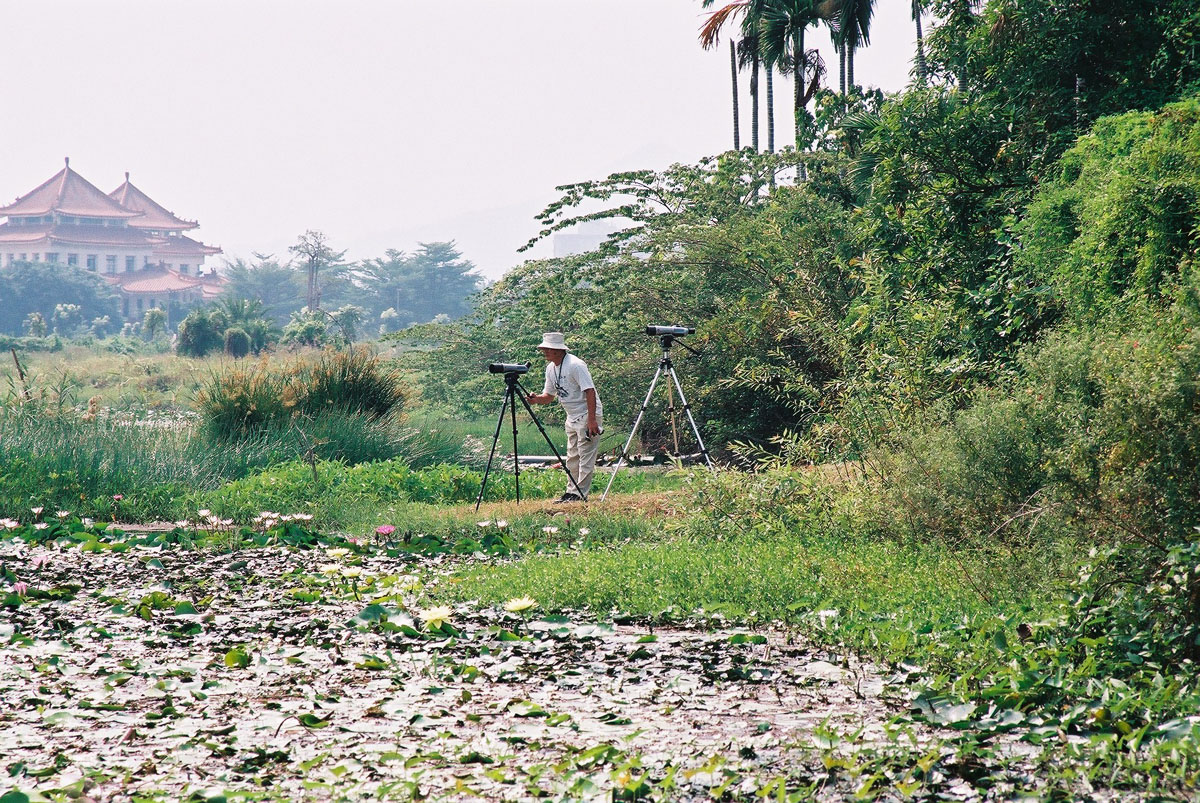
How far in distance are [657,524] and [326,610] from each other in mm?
2814

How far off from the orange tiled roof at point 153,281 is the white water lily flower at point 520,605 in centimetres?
7624

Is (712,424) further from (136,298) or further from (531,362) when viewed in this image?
(136,298)

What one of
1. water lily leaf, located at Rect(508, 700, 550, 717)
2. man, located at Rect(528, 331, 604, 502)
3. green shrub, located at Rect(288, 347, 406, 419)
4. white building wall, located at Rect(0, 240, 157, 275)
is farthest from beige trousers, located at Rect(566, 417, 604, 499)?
white building wall, located at Rect(0, 240, 157, 275)

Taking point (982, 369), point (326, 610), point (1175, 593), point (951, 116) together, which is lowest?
point (326, 610)

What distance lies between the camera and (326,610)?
17.3 ft

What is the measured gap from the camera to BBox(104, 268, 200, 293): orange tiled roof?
74875mm

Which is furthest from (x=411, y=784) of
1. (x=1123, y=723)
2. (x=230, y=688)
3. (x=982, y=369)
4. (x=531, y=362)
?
(x=531, y=362)

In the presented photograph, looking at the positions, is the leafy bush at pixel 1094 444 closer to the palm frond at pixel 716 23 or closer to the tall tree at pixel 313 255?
the palm frond at pixel 716 23

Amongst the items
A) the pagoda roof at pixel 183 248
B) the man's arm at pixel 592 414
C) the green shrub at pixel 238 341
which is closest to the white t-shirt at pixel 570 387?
the man's arm at pixel 592 414

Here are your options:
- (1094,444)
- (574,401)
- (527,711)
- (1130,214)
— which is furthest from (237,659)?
(574,401)

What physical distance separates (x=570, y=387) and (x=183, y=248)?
82.1 m

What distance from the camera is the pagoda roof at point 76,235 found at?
3061 inches

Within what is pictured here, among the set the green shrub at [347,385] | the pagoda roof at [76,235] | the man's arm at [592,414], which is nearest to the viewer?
the man's arm at [592,414]

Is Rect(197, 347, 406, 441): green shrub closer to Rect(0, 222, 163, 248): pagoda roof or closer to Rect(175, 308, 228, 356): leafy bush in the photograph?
Rect(175, 308, 228, 356): leafy bush
